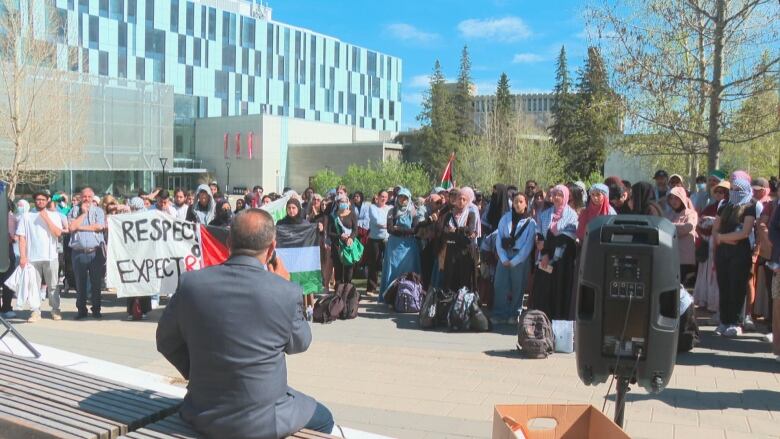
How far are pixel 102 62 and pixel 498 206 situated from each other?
66.7 meters

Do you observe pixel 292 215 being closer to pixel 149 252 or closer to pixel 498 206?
pixel 149 252

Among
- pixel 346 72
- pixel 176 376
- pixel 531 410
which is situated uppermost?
pixel 346 72

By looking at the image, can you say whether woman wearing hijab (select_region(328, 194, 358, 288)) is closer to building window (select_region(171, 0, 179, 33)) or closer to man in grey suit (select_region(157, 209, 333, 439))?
man in grey suit (select_region(157, 209, 333, 439))

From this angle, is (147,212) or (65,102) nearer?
(147,212)

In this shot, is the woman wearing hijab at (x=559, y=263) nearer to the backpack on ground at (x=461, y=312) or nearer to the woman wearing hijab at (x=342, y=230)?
the backpack on ground at (x=461, y=312)

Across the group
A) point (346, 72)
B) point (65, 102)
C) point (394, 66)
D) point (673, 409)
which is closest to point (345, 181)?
point (65, 102)

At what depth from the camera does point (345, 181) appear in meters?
59.7

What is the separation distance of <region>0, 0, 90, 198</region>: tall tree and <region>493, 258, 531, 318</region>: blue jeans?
2589 centimetres

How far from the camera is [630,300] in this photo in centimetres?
435

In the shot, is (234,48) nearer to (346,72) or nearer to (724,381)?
(346,72)

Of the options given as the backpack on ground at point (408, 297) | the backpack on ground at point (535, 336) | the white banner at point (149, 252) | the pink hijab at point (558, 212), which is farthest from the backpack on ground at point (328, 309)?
the pink hijab at point (558, 212)

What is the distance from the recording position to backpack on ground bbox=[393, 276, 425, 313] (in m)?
11.4

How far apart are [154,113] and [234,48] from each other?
84.6 ft

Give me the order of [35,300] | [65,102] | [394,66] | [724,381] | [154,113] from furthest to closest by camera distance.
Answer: [394,66] < [154,113] < [65,102] < [35,300] < [724,381]
